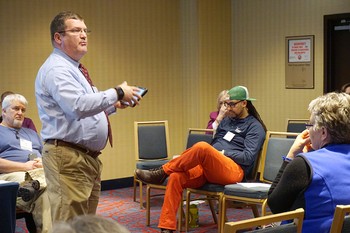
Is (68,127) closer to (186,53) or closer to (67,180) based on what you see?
(67,180)

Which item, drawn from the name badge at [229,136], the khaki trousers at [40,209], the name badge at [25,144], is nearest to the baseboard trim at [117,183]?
the name badge at [25,144]

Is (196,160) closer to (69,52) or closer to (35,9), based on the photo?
(69,52)

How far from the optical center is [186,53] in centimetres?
874

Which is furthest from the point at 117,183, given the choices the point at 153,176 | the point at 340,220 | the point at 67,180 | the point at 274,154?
the point at 340,220

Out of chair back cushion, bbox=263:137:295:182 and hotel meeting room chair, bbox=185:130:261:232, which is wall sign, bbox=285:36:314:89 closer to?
hotel meeting room chair, bbox=185:130:261:232

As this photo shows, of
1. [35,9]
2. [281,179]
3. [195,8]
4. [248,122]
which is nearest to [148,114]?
[195,8]

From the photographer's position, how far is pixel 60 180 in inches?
131

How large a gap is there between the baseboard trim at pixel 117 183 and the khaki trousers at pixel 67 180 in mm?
4584

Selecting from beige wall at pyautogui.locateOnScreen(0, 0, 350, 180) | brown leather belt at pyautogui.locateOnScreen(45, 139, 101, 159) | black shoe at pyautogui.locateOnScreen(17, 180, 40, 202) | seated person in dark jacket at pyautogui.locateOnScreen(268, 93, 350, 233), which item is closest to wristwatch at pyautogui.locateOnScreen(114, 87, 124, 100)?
brown leather belt at pyautogui.locateOnScreen(45, 139, 101, 159)

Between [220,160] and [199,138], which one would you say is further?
[199,138]

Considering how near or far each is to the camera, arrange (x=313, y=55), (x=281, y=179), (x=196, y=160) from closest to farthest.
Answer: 1. (x=281, y=179)
2. (x=196, y=160)
3. (x=313, y=55)

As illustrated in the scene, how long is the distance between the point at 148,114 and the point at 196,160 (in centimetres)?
308

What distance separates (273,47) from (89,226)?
7.42m

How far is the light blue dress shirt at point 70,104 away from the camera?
124 inches
